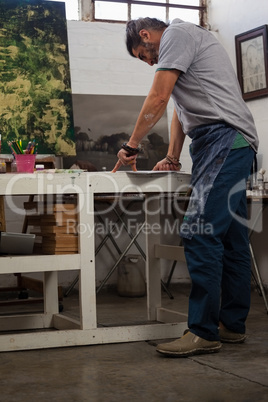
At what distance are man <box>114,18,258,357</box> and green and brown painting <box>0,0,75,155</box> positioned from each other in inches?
78.5

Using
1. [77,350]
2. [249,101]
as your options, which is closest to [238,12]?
[249,101]

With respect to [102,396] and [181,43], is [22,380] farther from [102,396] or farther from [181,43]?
[181,43]

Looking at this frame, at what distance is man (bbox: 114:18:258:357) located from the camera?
99.8 inches

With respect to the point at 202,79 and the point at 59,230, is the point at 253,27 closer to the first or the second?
the point at 202,79

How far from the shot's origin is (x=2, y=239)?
2.87 metres

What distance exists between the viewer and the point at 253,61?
4.87 meters

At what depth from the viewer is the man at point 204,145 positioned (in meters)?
2.54

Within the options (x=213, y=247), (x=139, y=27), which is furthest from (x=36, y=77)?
(x=213, y=247)

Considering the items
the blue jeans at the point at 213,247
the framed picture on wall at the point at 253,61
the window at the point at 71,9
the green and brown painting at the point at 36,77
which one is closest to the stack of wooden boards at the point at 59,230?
the blue jeans at the point at 213,247

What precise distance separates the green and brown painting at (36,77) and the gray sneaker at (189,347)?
236 centimetres

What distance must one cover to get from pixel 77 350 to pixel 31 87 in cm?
243

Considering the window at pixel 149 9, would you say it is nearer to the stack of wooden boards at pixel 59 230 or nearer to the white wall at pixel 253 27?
the white wall at pixel 253 27

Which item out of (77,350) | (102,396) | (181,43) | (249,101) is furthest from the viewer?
(249,101)

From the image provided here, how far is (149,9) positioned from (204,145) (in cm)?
300
